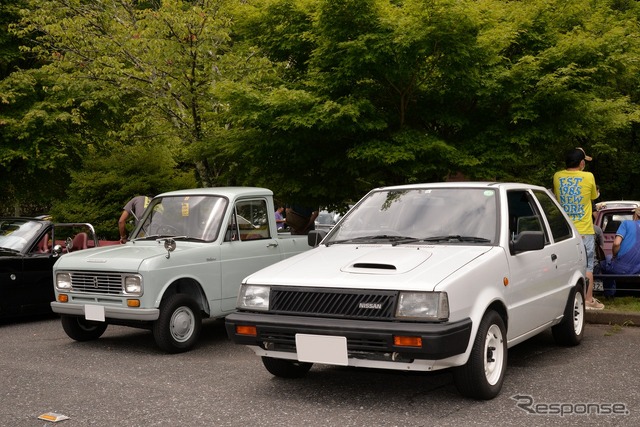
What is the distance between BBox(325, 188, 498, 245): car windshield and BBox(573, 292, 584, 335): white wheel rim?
1.94 meters

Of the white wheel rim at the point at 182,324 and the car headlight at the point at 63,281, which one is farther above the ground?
the car headlight at the point at 63,281

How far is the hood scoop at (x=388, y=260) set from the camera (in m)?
5.30

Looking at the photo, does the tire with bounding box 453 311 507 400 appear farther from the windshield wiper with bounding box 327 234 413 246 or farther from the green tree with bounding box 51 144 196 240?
the green tree with bounding box 51 144 196 240

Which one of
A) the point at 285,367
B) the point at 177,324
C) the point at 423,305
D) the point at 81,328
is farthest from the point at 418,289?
the point at 81,328

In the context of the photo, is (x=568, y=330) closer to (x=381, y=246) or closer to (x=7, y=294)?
(x=381, y=246)

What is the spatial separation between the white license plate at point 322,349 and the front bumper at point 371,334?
36 mm

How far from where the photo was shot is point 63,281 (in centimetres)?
800

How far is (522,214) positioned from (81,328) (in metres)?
5.18

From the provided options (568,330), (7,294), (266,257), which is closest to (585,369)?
(568,330)

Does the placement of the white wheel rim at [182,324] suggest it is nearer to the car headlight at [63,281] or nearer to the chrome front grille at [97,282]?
the chrome front grille at [97,282]

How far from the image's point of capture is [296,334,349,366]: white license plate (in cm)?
506

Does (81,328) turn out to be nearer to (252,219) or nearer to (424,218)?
(252,219)

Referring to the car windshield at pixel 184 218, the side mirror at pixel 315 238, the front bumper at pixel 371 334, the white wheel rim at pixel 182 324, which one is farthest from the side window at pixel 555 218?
the white wheel rim at pixel 182 324

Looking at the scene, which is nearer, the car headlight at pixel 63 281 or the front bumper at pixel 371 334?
the front bumper at pixel 371 334
